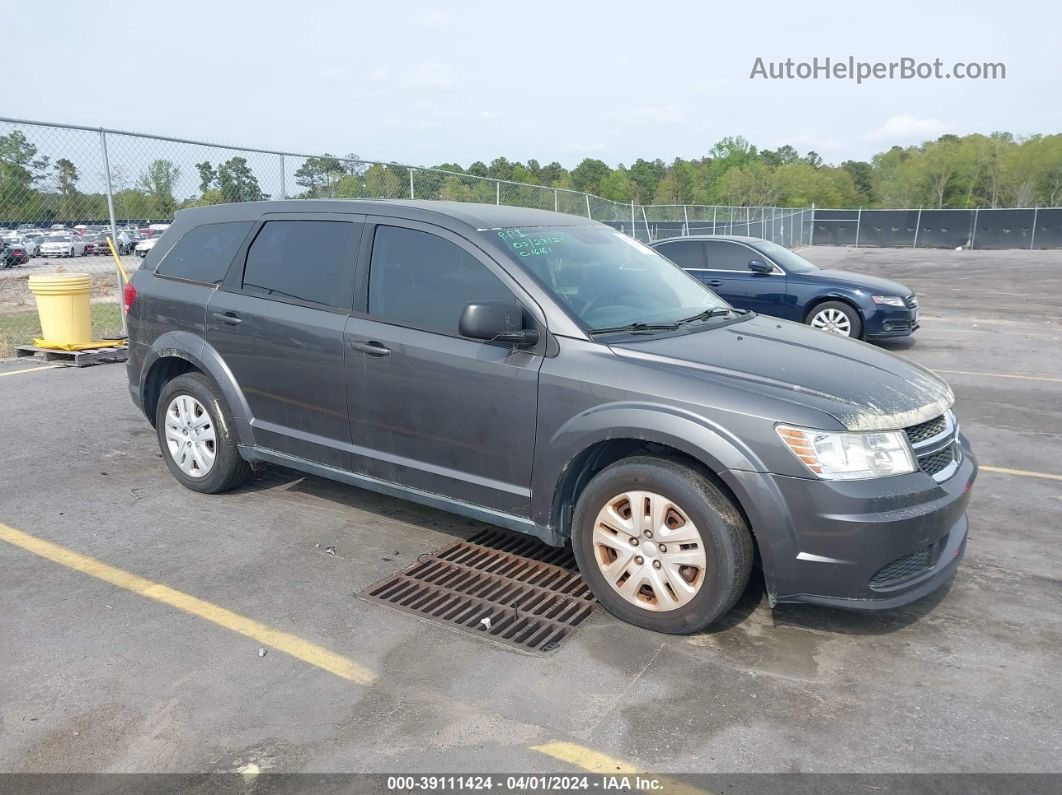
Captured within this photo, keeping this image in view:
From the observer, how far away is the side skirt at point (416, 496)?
4.02 m

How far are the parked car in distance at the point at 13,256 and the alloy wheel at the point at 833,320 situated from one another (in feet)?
35.0

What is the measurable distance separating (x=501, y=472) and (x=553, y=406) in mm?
457

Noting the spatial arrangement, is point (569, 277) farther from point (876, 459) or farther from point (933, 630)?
point (933, 630)

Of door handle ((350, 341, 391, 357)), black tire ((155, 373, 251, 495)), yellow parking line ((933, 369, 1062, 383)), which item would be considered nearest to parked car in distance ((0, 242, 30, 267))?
black tire ((155, 373, 251, 495))

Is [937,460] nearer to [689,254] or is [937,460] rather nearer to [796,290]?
[796,290]

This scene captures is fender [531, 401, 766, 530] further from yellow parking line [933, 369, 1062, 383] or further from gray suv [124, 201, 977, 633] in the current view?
yellow parking line [933, 369, 1062, 383]

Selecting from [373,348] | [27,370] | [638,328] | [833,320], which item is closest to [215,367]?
[373,348]

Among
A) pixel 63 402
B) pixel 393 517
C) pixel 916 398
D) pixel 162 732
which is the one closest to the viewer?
pixel 162 732

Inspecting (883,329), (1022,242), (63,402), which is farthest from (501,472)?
(1022,242)

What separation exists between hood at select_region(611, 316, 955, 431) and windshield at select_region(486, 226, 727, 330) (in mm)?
302

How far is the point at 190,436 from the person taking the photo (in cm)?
532

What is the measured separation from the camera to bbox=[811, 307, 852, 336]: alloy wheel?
11.3 m

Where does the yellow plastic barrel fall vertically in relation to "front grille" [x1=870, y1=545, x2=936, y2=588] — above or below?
above

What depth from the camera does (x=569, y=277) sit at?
4.25 meters
